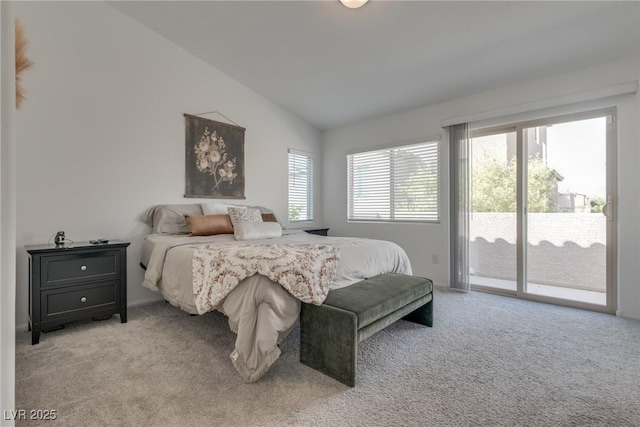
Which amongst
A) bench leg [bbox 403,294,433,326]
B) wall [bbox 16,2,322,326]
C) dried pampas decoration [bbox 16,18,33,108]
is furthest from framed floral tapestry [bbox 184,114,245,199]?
bench leg [bbox 403,294,433,326]

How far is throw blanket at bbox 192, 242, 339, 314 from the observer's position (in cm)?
179

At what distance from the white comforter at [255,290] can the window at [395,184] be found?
147cm

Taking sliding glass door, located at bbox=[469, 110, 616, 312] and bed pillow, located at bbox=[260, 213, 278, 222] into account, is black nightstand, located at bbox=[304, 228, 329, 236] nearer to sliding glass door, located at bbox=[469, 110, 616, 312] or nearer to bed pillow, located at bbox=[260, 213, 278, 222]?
bed pillow, located at bbox=[260, 213, 278, 222]

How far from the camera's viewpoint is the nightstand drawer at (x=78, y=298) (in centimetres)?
234

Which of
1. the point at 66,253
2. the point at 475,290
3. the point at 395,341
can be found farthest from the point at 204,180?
the point at 475,290

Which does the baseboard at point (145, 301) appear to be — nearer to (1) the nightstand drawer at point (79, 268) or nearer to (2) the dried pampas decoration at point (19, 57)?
(1) the nightstand drawer at point (79, 268)

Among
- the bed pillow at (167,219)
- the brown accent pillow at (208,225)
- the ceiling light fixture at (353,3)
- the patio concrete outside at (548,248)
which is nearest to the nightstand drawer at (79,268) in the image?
the bed pillow at (167,219)

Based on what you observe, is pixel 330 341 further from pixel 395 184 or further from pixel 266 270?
pixel 395 184

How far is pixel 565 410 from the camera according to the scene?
149 cm

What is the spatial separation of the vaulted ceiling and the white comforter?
6.42 ft

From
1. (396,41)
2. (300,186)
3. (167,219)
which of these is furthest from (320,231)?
(396,41)

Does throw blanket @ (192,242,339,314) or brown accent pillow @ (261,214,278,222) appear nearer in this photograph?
throw blanket @ (192,242,339,314)

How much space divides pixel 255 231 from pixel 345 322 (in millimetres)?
1638

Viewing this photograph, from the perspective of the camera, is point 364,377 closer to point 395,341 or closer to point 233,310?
point 395,341
